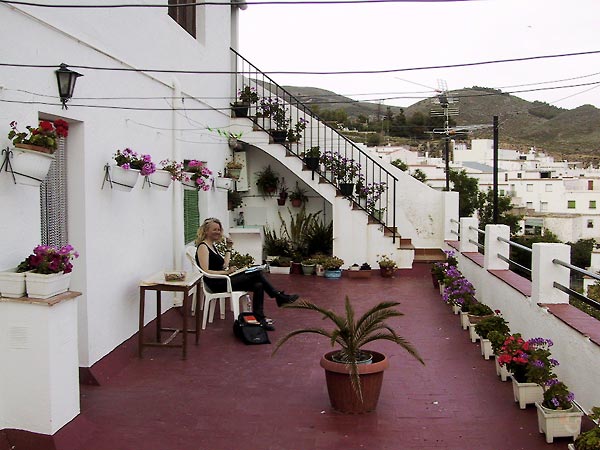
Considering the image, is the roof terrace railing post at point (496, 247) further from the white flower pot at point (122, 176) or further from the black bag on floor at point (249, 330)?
the white flower pot at point (122, 176)

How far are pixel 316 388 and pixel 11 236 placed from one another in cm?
261

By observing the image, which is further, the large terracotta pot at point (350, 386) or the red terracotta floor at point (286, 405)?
the large terracotta pot at point (350, 386)

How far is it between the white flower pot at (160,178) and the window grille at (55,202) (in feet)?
5.51

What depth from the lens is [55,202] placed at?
16.1 ft

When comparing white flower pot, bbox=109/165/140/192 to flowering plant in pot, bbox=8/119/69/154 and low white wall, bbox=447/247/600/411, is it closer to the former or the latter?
flowering plant in pot, bbox=8/119/69/154

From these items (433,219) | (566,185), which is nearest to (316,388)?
(433,219)

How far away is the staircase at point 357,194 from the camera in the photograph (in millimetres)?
11461

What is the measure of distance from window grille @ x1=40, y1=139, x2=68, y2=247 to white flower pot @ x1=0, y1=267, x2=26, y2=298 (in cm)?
93

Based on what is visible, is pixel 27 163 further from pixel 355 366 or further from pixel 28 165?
pixel 355 366

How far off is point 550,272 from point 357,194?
6821 millimetres

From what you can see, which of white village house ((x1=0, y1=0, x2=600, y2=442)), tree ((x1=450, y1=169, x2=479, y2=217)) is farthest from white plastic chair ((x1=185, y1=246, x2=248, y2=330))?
tree ((x1=450, y1=169, x2=479, y2=217))

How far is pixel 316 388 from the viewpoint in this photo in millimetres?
5195

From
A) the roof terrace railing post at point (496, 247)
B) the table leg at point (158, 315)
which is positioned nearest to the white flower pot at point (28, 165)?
the table leg at point (158, 315)

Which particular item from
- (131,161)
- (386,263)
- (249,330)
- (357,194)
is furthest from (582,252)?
(131,161)
